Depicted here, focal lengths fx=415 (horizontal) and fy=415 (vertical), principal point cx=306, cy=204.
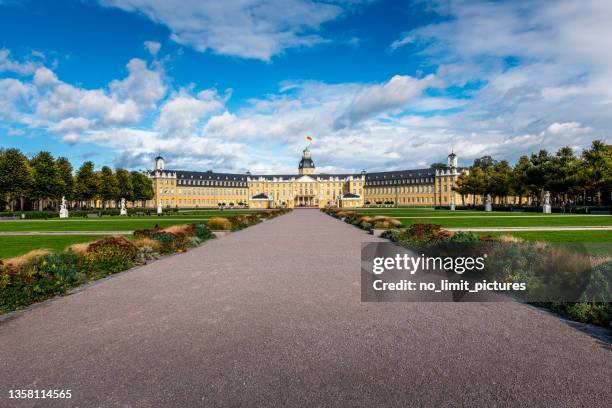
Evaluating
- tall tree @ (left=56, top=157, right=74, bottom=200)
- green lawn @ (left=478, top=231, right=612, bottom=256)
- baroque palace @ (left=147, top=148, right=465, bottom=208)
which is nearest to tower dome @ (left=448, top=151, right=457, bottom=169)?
baroque palace @ (left=147, top=148, right=465, bottom=208)

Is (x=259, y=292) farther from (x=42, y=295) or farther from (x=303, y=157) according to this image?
(x=303, y=157)

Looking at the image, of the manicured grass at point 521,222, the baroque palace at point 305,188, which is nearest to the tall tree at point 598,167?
the manicured grass at point 521,222

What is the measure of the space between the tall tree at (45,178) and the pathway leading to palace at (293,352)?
63001 mm

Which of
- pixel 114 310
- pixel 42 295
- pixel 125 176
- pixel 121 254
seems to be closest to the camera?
pixel 114 310

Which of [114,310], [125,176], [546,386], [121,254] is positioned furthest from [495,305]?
[125,176]

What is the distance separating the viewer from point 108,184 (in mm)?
77438

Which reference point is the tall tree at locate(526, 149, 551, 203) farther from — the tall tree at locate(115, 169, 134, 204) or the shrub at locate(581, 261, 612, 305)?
the tall tree at locate(115, 169, 134, 204)

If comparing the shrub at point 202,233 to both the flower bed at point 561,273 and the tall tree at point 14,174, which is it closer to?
the flower bed at point 561,273

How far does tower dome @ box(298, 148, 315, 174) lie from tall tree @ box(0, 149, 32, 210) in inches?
4218

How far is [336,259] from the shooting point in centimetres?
1385

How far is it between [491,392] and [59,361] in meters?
5.01

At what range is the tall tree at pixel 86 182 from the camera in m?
71.6

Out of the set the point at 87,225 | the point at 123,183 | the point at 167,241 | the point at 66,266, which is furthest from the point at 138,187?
the point at 66,266

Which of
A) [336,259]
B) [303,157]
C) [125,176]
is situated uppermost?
[303,157]
